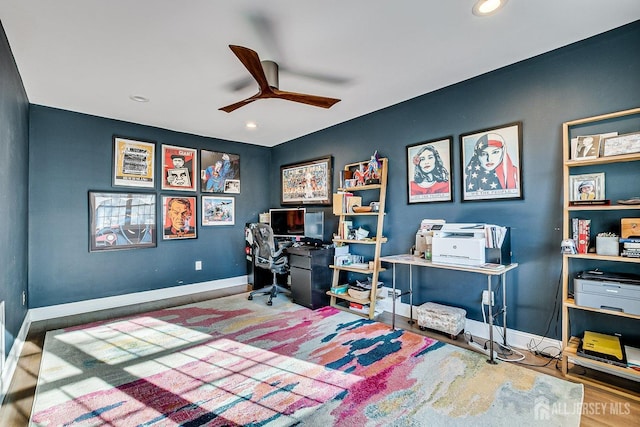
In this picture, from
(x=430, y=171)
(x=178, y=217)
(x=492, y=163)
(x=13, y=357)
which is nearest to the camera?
(x=13, y=357)

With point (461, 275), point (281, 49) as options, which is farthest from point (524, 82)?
point (281, 49)

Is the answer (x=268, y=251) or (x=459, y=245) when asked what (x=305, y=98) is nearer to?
(x=459, y=245)

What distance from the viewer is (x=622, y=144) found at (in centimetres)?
197

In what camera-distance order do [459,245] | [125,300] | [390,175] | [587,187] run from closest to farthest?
[587,187]
[459,245]
[390,175]
[125,300]

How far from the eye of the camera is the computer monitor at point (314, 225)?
4156 mm

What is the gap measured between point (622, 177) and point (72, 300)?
5.36 metres

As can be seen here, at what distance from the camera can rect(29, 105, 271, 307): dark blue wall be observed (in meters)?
3.38

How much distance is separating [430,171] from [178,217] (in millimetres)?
3444

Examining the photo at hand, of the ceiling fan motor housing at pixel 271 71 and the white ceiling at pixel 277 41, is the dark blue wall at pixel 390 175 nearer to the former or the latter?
the white ceiling at pixel 277 41

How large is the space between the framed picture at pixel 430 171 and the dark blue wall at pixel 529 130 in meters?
0.07

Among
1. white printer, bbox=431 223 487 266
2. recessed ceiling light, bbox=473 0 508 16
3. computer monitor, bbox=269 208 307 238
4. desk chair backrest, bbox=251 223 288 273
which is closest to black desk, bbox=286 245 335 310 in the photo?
desk chair backrest, bbox=251 223 288 273

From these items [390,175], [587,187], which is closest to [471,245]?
[587,187]

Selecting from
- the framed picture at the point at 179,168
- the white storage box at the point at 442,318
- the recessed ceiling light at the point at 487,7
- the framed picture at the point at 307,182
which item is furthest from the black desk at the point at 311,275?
the recessed ceiling light at the point at 487,7

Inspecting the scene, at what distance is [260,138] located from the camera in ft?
16.0
